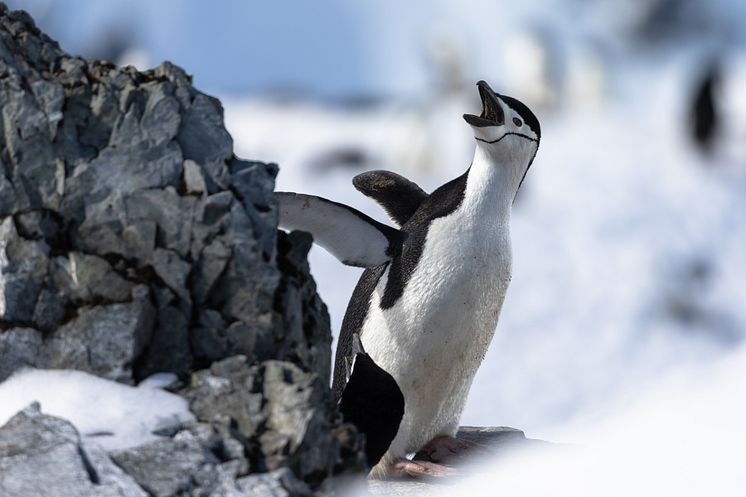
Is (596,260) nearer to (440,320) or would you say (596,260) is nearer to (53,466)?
Answer: (440,320)

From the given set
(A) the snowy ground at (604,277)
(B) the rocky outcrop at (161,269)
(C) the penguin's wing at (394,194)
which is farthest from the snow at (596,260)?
(B) the rocky outcrop at (161,269)

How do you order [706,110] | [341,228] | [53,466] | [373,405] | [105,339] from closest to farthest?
1. [53,466]
2. [105,339]
3. [373,405]
4. [341,228]
5. [706,110]

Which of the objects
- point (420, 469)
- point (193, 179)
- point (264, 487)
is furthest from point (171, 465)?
point (420, 469)

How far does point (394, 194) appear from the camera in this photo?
Result: 517cm

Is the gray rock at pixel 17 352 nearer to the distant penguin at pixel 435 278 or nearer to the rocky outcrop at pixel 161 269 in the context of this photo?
the rocky outcrop at pixel 161 269

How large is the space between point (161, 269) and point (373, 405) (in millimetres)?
1094

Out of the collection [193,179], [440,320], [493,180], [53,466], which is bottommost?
[53,466]

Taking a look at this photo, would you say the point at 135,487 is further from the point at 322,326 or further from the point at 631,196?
the point at 631,196

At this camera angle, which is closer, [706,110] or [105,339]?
[105,339]

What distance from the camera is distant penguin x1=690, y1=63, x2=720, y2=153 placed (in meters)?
19.2

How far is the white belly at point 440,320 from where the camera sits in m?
4.49

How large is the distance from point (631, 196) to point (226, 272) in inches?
577

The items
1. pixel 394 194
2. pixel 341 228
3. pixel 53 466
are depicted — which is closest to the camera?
pixel 53 466

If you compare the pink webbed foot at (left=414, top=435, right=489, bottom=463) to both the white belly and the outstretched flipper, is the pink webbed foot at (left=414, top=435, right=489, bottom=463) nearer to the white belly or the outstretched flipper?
the white belly
